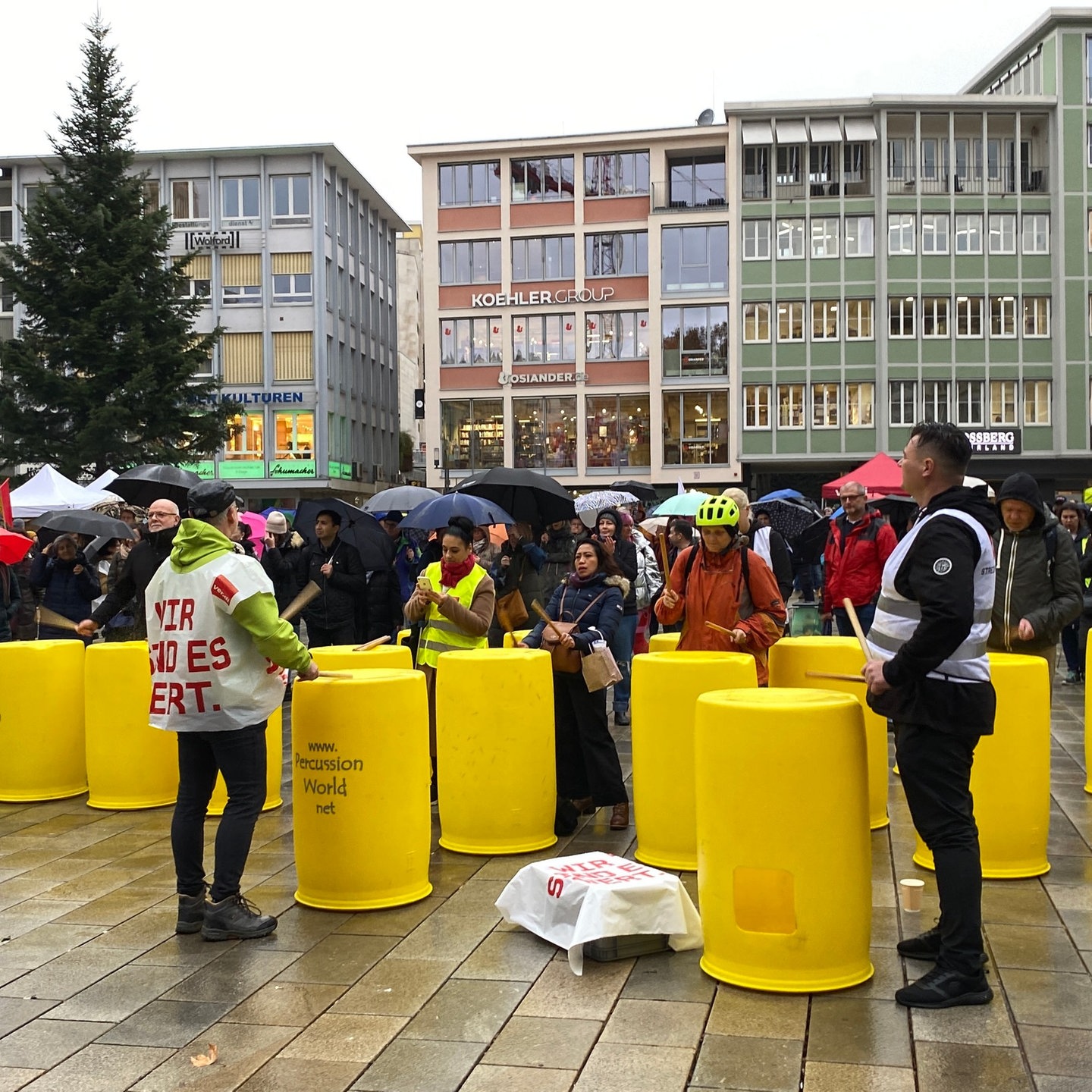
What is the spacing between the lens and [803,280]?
50.5 meters

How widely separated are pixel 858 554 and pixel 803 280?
40980mm

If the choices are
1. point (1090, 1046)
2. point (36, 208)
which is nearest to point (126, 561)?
point (1090, 1046)

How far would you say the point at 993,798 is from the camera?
684 centimetres

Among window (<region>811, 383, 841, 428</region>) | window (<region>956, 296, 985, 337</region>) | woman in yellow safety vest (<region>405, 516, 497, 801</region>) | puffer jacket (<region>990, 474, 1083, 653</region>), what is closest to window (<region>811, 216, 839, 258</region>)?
window (<region>811, 383, 841, 428</region>)

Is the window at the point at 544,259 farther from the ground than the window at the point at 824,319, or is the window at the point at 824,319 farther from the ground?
the window at the point at 544,259

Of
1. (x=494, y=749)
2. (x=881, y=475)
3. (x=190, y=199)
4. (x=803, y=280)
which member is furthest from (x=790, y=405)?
(x=494, y=749)

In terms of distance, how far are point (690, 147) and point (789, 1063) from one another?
50.3 m

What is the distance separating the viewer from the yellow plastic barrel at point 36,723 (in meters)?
9.23

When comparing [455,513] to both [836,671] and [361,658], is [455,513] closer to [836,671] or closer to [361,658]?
[361,658]

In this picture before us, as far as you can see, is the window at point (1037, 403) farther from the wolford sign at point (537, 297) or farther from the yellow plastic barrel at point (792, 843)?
the yellow plastic barrel at point (792, 843)

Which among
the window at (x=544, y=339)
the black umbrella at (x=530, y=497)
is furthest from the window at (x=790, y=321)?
the black umbrella at (x=530, y=497)

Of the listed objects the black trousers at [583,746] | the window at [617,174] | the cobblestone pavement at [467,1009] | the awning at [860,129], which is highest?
the awning at [860,129]

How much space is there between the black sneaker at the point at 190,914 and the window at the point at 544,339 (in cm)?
4765

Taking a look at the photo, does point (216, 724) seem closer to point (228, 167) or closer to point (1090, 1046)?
point (1090, 1046)
